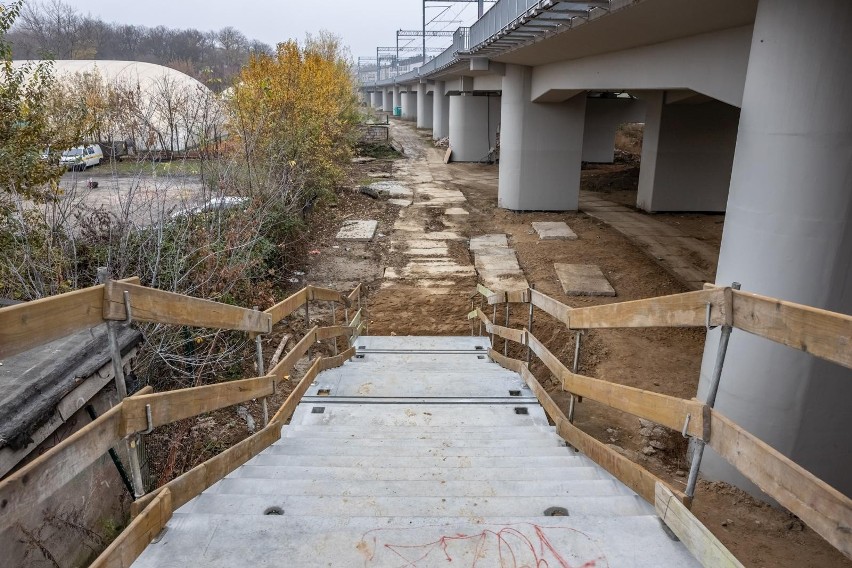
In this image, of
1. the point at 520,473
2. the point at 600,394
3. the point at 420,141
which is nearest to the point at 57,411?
the point at 520,473

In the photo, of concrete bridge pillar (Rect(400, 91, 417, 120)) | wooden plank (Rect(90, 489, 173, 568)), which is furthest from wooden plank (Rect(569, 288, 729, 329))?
concrete bridge pillar (Rect(400, 91, 417, 120))

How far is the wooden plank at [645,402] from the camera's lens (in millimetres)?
2582

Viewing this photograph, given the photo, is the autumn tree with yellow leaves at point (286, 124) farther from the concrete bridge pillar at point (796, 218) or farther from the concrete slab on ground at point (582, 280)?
the concrete bridge pillar at point (796, 218)

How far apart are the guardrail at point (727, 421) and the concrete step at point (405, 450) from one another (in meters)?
0.31

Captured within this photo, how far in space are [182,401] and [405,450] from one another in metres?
1.62

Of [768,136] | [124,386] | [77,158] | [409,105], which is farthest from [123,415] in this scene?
[409,105]

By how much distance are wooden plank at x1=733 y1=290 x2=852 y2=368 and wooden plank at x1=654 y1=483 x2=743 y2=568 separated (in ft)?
2.48

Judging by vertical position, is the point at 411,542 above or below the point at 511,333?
above

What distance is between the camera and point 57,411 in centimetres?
420

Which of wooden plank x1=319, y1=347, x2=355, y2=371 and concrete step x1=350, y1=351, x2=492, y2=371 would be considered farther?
concrete step x1=350, y1=351, x2=492, y2=371

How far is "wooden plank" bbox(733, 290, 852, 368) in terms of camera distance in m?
1.92

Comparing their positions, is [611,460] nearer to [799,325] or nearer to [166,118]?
[799,325]

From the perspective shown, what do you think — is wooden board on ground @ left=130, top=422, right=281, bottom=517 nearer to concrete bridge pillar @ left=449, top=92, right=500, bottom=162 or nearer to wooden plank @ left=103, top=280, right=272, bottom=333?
wooden plank @ left=103, top=280, right=272, bottom=333

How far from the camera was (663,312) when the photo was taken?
319 cm
